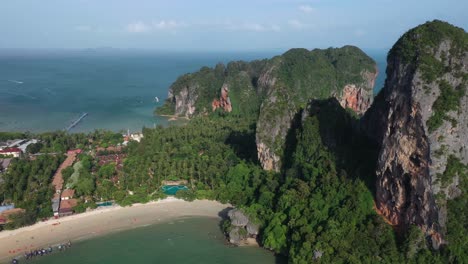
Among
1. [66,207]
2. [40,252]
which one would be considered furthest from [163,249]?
[66,207]

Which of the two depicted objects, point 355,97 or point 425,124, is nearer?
point 425,124

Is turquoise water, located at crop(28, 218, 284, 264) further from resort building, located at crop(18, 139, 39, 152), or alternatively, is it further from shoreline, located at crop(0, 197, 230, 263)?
resort building, located at crop(18, 139, 39, 152)

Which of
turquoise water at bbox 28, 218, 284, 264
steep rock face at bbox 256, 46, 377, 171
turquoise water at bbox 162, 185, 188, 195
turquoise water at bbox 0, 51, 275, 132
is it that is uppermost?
steep rock face at bbox 256, 46, 377, 171

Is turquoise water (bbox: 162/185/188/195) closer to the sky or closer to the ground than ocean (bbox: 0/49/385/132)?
closer to the ground

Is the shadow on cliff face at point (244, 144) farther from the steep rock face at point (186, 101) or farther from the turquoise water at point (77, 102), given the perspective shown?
the steep rock face at point (186, 101)

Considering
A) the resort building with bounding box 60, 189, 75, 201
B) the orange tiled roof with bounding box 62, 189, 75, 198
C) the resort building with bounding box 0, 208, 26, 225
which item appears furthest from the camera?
the orange tiled roof with bounding box 62, 189, 75, 198

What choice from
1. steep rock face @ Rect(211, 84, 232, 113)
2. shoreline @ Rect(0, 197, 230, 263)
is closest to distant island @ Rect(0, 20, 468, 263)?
shoreline @ Rect(0, 197, 230, 263)

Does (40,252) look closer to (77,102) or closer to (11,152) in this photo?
(11,152)
